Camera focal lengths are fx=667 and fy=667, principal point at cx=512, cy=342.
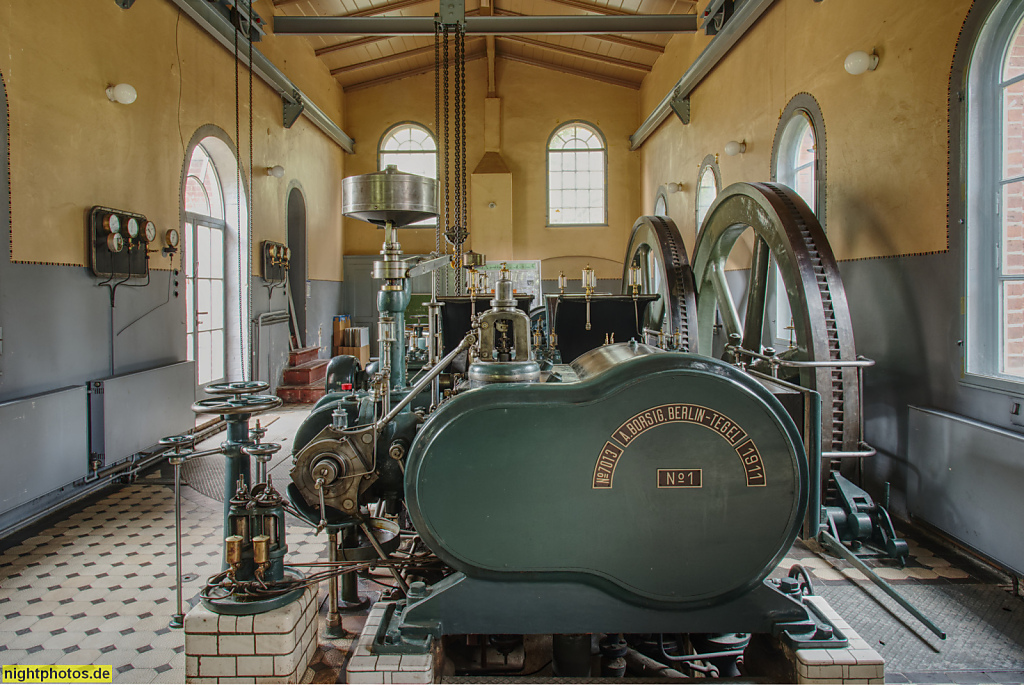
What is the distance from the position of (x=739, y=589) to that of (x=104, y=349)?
4.78m

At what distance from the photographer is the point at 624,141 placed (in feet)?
41.5

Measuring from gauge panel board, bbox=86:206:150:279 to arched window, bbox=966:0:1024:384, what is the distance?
5.44 metres

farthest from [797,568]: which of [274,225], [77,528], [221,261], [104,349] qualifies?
[274,225]

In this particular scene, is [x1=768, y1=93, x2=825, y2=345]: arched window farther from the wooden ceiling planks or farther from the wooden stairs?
the wooden stairs

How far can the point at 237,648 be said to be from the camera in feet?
6.24

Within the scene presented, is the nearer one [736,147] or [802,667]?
[802,667]

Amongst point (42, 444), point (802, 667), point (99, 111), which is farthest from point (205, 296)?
point (802, 667)

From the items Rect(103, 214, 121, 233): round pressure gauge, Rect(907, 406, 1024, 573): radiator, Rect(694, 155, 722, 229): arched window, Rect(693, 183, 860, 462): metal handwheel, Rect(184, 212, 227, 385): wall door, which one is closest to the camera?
Rect(907, 406, 1024, 573): radiator

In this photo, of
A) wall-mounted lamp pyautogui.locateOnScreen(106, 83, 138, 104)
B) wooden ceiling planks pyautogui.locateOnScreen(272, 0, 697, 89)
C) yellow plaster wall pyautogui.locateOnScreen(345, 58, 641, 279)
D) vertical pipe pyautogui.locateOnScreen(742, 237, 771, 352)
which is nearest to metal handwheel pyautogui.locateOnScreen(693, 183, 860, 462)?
vertical pipe pyautogui.locateOnScreen(742, 237, 771, 352)

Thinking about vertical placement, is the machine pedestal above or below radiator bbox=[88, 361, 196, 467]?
below

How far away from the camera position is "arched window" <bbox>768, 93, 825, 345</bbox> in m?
5.30

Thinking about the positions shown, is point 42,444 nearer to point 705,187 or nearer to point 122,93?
point 122,93

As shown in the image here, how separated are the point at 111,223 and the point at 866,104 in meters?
5.29

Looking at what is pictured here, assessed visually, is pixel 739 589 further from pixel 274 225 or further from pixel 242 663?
pixel 274 225
